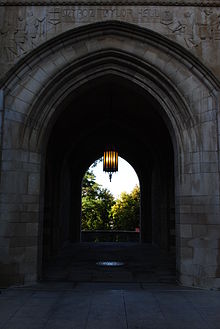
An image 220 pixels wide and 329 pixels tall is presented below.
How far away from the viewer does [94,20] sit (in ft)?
21.2

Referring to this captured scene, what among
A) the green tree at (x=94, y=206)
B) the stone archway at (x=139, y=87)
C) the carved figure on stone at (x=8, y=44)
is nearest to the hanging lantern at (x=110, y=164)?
the stone archway at (x=139, y=87)

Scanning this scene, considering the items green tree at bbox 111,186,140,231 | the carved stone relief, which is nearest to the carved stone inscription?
the carved stone relief

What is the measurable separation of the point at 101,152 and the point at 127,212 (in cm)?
1400

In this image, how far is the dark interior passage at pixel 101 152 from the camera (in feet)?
31.4

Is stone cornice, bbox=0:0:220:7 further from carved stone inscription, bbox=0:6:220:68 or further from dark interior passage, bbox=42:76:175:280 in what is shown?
dark interior passage, bbox=42:76:175:280

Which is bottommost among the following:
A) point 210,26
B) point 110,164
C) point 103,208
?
point 103,208

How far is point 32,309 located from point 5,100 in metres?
3.92

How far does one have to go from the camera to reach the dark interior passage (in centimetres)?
957

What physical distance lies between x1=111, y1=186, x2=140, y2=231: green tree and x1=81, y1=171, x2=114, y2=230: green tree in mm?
784

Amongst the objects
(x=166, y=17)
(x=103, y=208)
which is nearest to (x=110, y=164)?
(x=166, y=17)

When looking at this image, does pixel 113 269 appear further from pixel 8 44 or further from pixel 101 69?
pixel 8 44

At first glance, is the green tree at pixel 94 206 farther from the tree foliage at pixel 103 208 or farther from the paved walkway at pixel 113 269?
the paved walkway at pixel 113 269

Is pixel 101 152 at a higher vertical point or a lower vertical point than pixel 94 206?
higher

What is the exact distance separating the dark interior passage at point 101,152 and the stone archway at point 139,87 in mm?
619
